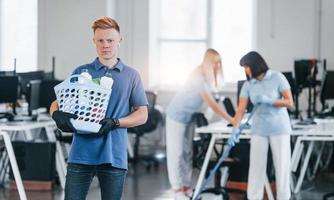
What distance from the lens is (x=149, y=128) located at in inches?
354

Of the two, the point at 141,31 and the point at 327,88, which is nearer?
the point at 327,88

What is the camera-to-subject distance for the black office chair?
29.2ft

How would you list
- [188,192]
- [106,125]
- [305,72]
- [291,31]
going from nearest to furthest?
[106,125] < [188,192] < [305,72] < [291,31]

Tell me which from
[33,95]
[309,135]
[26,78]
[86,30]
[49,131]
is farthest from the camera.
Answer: [86,30]

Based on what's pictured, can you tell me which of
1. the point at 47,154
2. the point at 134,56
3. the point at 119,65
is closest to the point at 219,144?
→ the point at 47,154

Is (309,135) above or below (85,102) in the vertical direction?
below

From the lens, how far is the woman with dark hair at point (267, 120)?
5.84 meters

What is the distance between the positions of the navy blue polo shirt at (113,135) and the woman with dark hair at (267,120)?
112 inches

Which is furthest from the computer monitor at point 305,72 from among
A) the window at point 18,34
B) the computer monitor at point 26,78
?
the window at point 18,34

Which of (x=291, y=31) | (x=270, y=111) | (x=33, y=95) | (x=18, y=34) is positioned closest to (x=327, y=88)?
(x=291, y=31)

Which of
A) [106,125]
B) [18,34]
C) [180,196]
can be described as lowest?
[180,196]

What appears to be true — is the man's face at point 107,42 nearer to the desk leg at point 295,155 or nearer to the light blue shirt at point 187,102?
the light blue shirt at point 187,102

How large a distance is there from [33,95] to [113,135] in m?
4.53

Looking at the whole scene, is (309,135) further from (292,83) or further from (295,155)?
(292,83)
